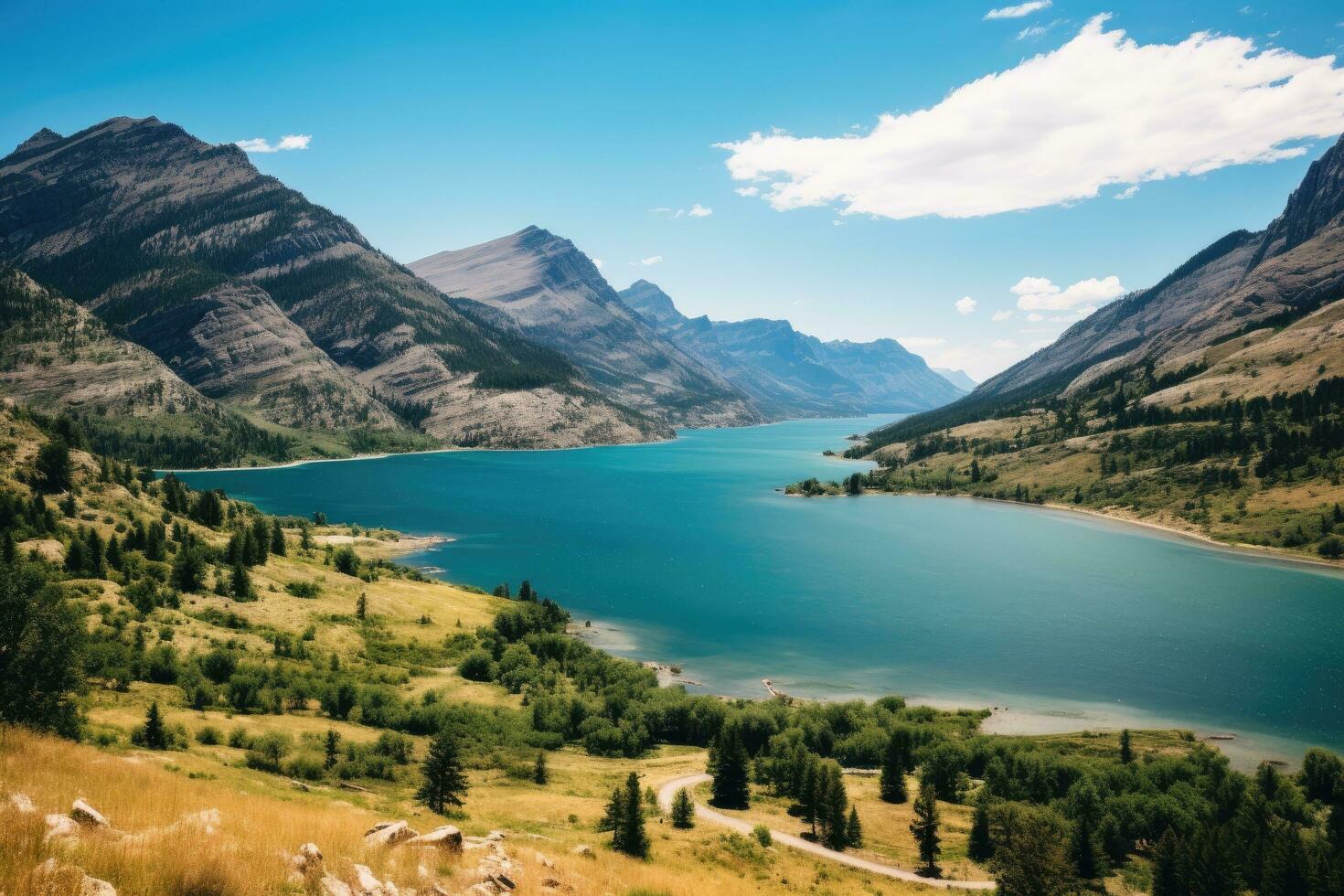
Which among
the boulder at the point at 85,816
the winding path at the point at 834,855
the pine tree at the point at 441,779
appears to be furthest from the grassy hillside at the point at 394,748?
the winding path at the point at 834,855

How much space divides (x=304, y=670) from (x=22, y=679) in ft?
112

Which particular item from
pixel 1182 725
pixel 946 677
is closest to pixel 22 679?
pixel 946 677

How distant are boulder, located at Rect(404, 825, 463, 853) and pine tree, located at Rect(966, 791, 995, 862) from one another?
39690mm

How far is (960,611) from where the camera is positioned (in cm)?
11194

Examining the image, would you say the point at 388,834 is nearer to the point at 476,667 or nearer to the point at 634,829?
the point at 634,829

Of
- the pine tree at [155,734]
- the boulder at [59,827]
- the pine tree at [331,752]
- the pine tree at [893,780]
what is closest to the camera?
the boulder at [59,827]

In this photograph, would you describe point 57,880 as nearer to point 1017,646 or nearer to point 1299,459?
point 1017,646

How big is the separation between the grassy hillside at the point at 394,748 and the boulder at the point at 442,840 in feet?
2.21

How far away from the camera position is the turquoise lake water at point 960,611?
80250mm

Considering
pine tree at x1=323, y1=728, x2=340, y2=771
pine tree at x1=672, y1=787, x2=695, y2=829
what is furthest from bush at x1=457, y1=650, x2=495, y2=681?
pine tree at x1=672, y1=787, x2=695, y2=829

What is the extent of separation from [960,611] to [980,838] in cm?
6801

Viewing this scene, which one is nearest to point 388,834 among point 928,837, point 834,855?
point 834,855

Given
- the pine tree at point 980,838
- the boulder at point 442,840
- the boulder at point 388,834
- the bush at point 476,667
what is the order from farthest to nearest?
the bush at point 476,667, the pine tree at point 980,838, the boulder at point 442,840, the boulder at point 388,834

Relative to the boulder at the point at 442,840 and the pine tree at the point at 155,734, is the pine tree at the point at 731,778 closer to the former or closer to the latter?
the boulder at the point at 442,840
